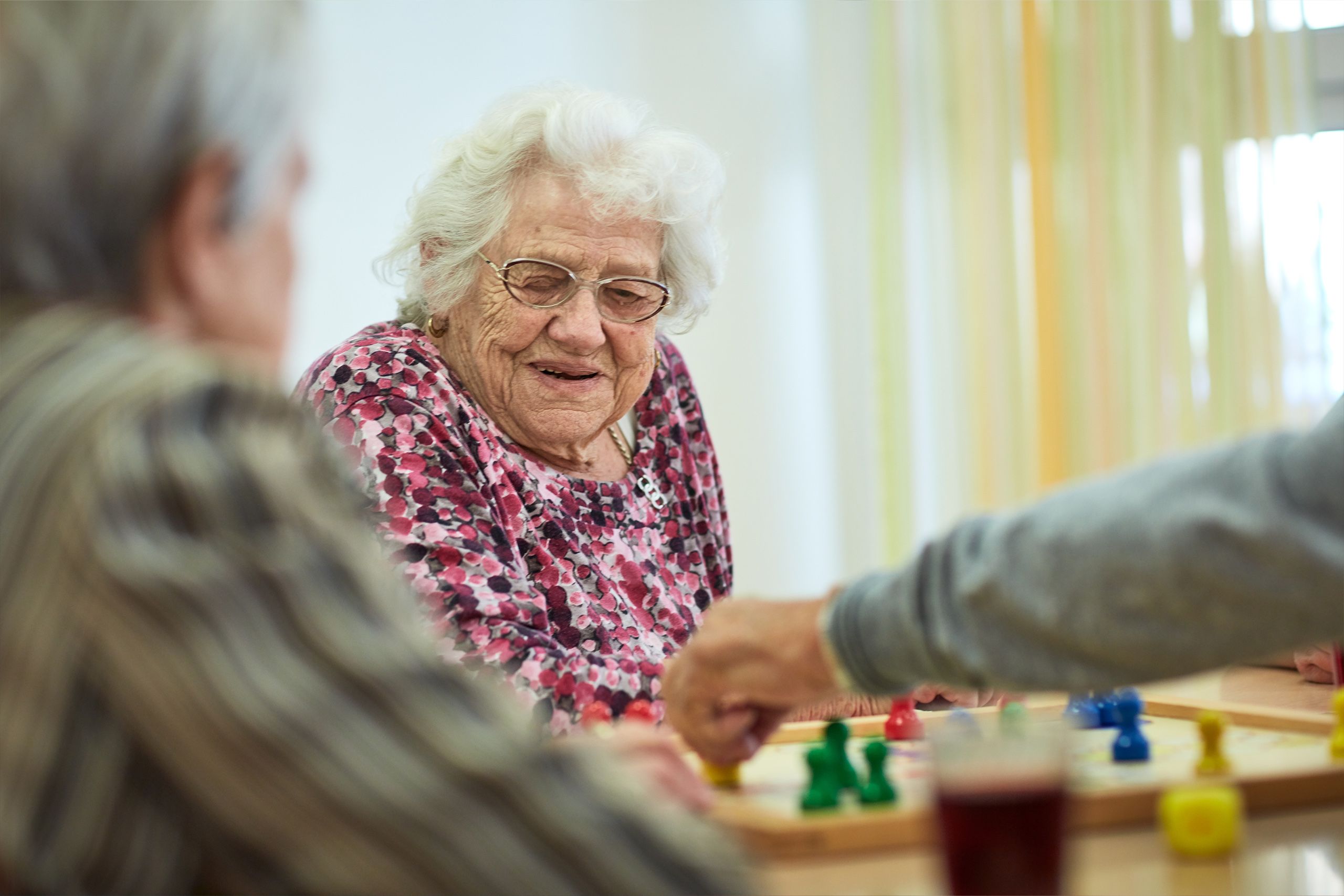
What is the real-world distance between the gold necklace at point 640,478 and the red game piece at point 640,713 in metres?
0.64

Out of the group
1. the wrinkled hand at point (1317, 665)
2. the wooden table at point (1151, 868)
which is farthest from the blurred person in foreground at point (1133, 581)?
the wrinkled hand at point (1317, 665)

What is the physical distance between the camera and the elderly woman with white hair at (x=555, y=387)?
1712 millimetres

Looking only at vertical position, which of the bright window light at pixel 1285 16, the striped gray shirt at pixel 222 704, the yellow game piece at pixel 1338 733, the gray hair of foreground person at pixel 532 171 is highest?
the bright window light at pixel 1285 16

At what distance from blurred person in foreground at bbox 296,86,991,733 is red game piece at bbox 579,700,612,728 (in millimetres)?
76

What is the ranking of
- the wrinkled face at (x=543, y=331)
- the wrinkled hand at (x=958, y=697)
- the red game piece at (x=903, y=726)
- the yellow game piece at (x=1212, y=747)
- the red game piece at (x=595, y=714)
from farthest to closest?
the wrinkled face at (x=543, y=331) < the wrinkled hand at (x=958, y=697) < the red game piece at (x=595, y=714) < the red game piece at (x=903, y=726) < the yellow game piece at (x=1212, y=747)

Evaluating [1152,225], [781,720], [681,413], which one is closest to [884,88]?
[1152,225]

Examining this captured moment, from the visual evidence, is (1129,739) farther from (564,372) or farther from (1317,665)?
(564,372)

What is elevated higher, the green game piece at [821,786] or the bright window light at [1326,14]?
the bright window light at [1326,14]

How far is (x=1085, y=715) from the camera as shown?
4.33 ft

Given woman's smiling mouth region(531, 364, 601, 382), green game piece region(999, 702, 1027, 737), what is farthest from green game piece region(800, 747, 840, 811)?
woman's smiling mouth region(531, 364, 601, 382)

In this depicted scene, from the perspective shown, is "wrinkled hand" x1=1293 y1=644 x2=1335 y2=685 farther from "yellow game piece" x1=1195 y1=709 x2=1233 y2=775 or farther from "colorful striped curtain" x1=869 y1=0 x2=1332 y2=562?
"colorful striped curtain" x1=869 y1=0 x2=1332 y2=562

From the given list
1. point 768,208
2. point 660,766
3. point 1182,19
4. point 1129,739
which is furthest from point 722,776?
point 1182,19

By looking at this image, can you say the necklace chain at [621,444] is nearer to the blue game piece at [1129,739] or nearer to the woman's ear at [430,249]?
the woman's ear at [430,249]

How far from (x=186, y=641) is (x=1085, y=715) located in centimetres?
98
